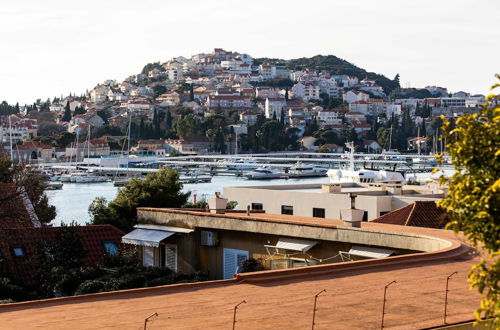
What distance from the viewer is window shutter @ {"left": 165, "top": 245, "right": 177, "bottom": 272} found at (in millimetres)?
12399

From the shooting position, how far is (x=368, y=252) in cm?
988

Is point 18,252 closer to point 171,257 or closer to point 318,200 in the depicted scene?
point 171,257

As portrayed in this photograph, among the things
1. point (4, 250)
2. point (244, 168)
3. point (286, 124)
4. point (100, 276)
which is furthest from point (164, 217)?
point (286, 124)

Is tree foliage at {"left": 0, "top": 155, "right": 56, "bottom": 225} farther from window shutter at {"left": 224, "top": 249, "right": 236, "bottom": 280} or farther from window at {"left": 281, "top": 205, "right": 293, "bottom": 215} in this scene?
window shutter at {"left": 224, "top": 249, "right": 236, "bottom": 280}

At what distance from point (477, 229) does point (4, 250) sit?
12.1m

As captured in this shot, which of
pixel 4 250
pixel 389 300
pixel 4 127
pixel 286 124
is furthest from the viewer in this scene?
pixel 286 124

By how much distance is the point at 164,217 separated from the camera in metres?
12.8

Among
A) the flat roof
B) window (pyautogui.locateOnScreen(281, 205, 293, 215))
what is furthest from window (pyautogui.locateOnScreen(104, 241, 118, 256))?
window (pyautogui.locateOnScreen(281, 205, 293, 215))

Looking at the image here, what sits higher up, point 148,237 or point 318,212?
point 148,237

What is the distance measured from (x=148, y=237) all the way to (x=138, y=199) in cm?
1045

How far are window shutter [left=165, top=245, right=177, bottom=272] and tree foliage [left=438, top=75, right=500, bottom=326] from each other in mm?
8760

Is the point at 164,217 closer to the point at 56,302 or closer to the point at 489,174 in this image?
the point at 56,302

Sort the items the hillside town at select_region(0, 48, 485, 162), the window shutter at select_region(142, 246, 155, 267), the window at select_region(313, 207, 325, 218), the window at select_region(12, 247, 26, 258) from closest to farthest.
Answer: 1. the window shutter at select_region(142, 246, 155, 267)
2. the window at select_region(12, 247, 26, 258)
3. the window at select_region(313, 207, 325, 218)
4. the hillside town at select_region(0, 48, 485, 162)

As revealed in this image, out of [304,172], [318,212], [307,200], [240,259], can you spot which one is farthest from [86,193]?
[240,259]
